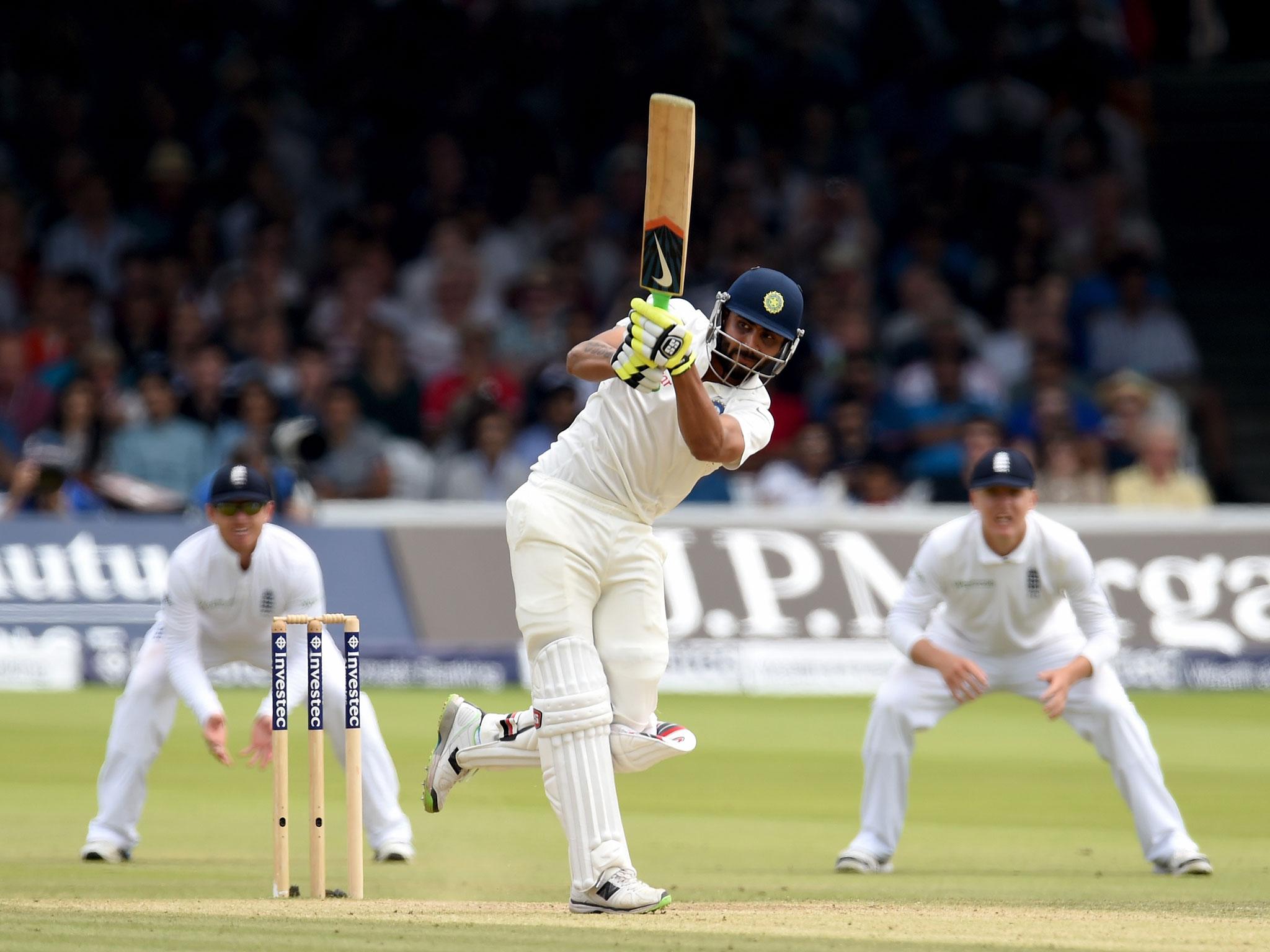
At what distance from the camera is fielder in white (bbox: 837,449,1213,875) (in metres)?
6.77

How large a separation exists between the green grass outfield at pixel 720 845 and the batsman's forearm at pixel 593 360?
4.69ft

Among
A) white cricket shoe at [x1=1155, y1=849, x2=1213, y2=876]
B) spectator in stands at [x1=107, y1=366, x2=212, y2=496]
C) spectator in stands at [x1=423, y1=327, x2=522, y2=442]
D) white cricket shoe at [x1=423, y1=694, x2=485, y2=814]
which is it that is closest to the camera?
white cricket shoe at [x1=423, y1=694, x2=485, y2=814]

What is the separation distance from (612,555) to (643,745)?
1.72ft

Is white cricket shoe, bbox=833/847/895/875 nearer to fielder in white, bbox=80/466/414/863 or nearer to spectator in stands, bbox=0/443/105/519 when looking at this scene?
fielder in white, bbox=80/466/414/863

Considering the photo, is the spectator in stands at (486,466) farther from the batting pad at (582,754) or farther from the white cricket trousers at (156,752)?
the batting pad at (582,754)

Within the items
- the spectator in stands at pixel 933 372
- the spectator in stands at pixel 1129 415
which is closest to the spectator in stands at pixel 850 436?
the spectator in stands at pixel 933 372

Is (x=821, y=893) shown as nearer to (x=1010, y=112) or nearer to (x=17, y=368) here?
(x=17, y=368)

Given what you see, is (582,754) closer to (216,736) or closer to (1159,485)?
(216,736)

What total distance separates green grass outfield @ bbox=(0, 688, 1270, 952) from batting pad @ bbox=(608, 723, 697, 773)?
0.41 meters

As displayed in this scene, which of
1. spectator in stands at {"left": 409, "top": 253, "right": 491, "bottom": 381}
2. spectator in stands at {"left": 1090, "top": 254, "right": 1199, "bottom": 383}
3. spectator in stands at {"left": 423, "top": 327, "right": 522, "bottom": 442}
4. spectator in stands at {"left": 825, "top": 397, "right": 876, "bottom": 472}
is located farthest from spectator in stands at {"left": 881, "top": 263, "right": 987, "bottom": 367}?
spectator in stands at {"left": 409, "top": 253, "right": 491, "bottom": 381}

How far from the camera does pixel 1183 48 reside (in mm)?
18000

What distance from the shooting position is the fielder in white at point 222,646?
22.6 ft

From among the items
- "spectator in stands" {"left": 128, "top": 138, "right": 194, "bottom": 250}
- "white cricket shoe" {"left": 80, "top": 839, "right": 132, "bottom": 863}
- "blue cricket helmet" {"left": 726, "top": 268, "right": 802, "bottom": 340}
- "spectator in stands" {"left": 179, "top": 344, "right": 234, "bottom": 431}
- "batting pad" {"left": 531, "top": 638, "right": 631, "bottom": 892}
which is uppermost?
"spectator in stands" {"left": 128, "top": 138, "right": 194, "bottom": 250}

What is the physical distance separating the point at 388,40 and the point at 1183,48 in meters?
7.13
